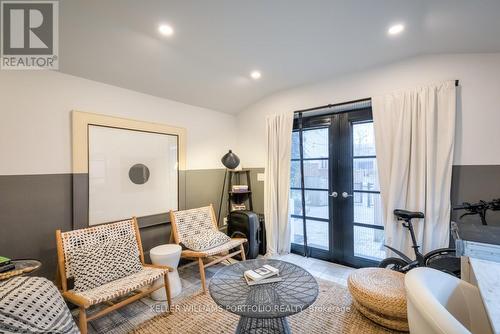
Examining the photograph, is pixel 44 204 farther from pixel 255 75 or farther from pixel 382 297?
pixel 382 297

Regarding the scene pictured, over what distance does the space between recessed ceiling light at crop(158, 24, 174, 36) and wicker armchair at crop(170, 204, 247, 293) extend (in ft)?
6.33

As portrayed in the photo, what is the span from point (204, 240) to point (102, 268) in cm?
106

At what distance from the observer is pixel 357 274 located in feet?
6.88

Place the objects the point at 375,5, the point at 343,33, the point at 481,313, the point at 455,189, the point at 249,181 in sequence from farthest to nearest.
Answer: the point at 249,181
the point at 455,189
the point at 343,33
the point at 375,5
the point at 481,313

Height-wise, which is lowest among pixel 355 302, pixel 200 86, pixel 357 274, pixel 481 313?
pixel 355 302

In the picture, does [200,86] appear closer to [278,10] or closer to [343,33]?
[278,10]

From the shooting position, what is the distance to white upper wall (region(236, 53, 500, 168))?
2.05 meters

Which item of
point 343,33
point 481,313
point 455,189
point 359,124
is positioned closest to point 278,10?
point 343,33

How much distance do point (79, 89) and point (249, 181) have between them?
A: 2.56 meters

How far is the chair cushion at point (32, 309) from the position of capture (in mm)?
1084

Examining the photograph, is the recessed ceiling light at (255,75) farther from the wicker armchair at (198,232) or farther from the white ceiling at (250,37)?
the wicker armchair at (198,232)

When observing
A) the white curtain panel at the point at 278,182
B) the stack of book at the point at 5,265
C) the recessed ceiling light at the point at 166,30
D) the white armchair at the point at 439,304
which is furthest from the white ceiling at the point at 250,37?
the white armchair at the point at 439,304

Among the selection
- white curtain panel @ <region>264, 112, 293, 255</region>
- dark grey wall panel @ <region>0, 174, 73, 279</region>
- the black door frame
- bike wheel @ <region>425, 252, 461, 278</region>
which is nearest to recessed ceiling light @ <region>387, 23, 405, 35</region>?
the black door frame

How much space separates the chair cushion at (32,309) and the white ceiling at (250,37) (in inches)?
72.4
